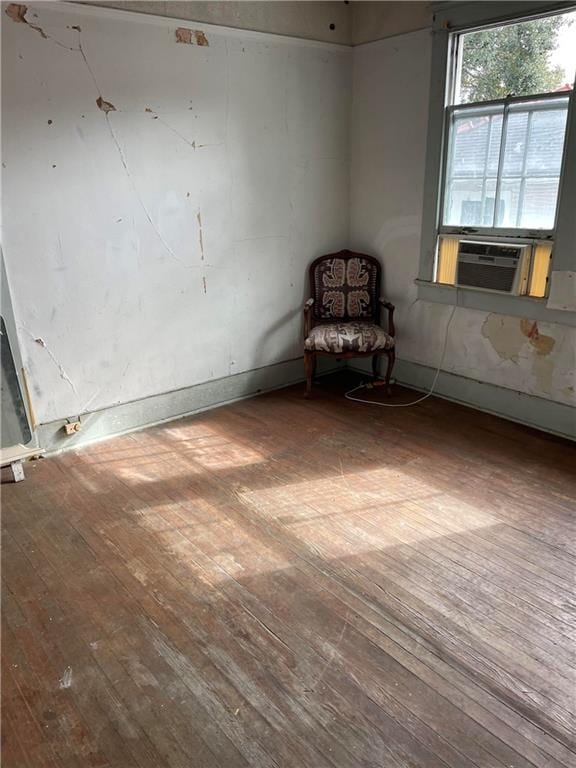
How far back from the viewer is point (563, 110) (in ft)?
10.3

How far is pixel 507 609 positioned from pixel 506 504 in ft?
2.51

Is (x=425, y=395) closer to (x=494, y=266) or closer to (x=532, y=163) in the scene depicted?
(x=494, y=266)

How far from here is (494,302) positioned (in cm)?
369

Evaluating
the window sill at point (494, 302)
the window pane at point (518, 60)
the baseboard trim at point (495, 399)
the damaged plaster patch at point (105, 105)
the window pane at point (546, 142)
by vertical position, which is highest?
the window pane at point (518, 60)

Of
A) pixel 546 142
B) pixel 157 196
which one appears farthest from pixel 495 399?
pixel 157 196

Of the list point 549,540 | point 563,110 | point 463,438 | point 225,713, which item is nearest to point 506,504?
point 549,540

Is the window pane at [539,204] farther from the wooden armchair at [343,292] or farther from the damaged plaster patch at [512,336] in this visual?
the wooden armchair at [343,292]

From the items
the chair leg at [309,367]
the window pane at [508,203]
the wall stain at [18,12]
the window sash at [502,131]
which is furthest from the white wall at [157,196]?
the window pane at [508,203]

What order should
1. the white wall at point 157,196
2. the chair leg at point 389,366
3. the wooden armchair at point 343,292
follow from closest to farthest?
1. the white wall at point 157,196
2. the chair leg at point 389,366
3. the wooden armchair at point 343,292

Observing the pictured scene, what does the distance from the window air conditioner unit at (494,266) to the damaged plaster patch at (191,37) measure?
204 cm

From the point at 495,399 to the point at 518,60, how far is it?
2.06 metres

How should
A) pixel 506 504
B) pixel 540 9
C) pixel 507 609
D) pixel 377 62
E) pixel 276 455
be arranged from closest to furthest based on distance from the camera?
pixel 507 609
pixel 506 504
pixel 540 9
pixel 276 455
pixel 377 62

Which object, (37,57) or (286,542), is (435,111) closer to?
(37,57)

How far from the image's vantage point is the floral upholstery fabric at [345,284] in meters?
4.32
